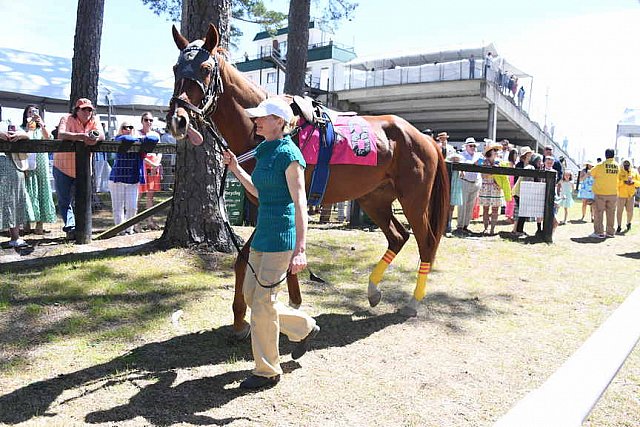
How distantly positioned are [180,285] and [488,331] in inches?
124

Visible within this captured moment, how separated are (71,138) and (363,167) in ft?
12.6

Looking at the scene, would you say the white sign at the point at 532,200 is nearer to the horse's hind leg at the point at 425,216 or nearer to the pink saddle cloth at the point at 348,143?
the horse's hind leg at the point at 425,216

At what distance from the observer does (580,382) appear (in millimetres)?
947

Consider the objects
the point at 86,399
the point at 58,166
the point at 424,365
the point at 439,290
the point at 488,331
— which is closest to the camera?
the point at 86,399

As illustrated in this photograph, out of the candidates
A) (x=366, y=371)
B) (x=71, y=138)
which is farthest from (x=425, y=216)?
(x=71, y=138)

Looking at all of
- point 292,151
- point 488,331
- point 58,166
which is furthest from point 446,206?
point 58,166

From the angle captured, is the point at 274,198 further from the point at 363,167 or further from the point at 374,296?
the point at 374,296

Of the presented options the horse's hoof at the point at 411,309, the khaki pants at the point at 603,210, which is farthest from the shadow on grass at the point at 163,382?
the khaki pants at the point at 603,210

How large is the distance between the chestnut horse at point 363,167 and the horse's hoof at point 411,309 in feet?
0.03

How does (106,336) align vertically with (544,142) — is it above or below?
below

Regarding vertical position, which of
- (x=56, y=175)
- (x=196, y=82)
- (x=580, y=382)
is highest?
(x=196, y=82)

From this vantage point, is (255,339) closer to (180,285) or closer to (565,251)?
(180,285)

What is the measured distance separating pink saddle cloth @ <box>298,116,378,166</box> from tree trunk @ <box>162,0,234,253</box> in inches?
89.9

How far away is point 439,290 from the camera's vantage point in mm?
6238
